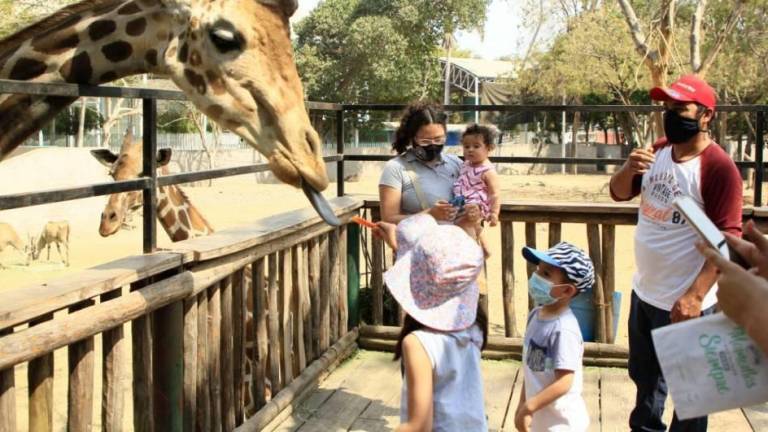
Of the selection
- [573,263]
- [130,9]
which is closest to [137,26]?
[130,9]

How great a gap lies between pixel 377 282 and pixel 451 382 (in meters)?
3.52

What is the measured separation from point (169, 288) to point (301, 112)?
0.93 meters

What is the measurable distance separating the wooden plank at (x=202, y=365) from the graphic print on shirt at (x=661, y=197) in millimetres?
2078

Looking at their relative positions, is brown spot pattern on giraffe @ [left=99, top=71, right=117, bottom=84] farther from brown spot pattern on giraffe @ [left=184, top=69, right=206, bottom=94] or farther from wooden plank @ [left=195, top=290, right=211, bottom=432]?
wooden plank @ [left=195, top=290, right=211, bottom=432]

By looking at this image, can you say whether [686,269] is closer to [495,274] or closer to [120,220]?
[120,220]

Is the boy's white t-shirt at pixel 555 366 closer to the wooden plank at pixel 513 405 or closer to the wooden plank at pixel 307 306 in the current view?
the wooden plank at pixel 513 405

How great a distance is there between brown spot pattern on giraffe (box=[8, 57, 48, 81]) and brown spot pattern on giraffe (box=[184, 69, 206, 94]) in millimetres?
557

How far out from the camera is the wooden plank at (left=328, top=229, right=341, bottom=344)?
574 centimetres

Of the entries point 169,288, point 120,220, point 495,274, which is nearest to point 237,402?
point 169,288

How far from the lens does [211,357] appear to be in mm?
3920

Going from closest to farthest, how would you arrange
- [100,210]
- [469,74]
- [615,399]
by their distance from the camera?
[615,399]
[100,210]
[469,74]

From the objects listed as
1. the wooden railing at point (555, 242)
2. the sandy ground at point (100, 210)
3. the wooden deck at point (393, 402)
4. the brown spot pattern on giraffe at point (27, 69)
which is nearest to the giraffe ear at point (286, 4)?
the brown spot pattern on giraffe at point (27, 69)

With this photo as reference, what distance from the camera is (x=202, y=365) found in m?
3.82

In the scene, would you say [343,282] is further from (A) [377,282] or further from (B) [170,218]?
(B) [170,218]
